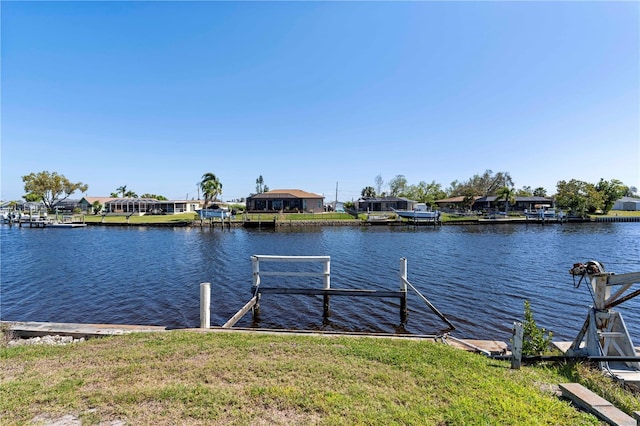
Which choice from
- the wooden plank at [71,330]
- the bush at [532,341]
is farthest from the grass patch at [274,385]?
the wooden plank at [71,330]

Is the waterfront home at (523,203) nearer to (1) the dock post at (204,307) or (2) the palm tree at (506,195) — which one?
(2) the palm tree at (506,195)

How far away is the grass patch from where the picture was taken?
3791mm

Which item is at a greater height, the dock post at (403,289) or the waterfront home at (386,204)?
the waterfront home at (386,204)

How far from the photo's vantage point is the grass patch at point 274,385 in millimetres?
3791

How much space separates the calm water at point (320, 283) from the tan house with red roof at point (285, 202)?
105 feet

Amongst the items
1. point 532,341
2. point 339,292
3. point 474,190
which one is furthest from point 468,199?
point 532,341

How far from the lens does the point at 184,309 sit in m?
12.7

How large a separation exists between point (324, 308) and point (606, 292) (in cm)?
838

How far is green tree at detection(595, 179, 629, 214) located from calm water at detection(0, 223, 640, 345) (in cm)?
4864

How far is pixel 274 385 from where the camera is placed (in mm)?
4469

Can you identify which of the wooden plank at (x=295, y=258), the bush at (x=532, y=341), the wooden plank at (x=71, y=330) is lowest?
the wooden plank at (x=71, y=330)

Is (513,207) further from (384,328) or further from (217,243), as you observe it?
(384,328)

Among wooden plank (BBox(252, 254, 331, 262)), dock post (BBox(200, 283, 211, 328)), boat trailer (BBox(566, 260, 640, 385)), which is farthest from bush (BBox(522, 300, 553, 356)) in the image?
dock post (BBox(200, 283, 211, 328))

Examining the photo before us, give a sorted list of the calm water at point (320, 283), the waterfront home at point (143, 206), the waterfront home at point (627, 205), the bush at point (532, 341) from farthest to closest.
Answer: the waterfront home at point (627, 205)
the waterfront home at point (143, 206)
the calm water at point (320, 283)
the bush at point (532, 341)
